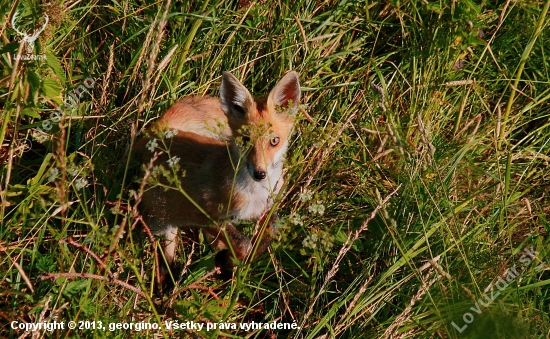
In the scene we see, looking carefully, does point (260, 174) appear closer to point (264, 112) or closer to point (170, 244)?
point (264, 112)

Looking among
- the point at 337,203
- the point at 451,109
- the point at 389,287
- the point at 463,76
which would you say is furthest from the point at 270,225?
the point at 463,76

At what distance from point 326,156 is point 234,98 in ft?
2.61

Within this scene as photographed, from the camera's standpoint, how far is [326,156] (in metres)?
4.54

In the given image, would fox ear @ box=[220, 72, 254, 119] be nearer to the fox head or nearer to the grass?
the fox head

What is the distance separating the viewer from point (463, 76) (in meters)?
5.31

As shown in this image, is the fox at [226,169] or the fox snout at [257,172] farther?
the fox at [226,169]

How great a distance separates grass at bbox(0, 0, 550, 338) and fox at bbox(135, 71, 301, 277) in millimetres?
158

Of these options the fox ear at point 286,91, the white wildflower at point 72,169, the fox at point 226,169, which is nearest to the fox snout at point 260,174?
the fox at point 226,169

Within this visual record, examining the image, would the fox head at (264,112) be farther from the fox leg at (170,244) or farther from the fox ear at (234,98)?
the fox leg at (170,244)

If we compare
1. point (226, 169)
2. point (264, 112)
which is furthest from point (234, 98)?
point (226, 169)

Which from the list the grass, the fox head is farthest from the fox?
the grass

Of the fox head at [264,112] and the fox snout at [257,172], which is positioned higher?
the fox head at [264,112]

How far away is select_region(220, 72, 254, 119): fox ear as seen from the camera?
422 centimetres

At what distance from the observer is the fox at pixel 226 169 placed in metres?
4.20
